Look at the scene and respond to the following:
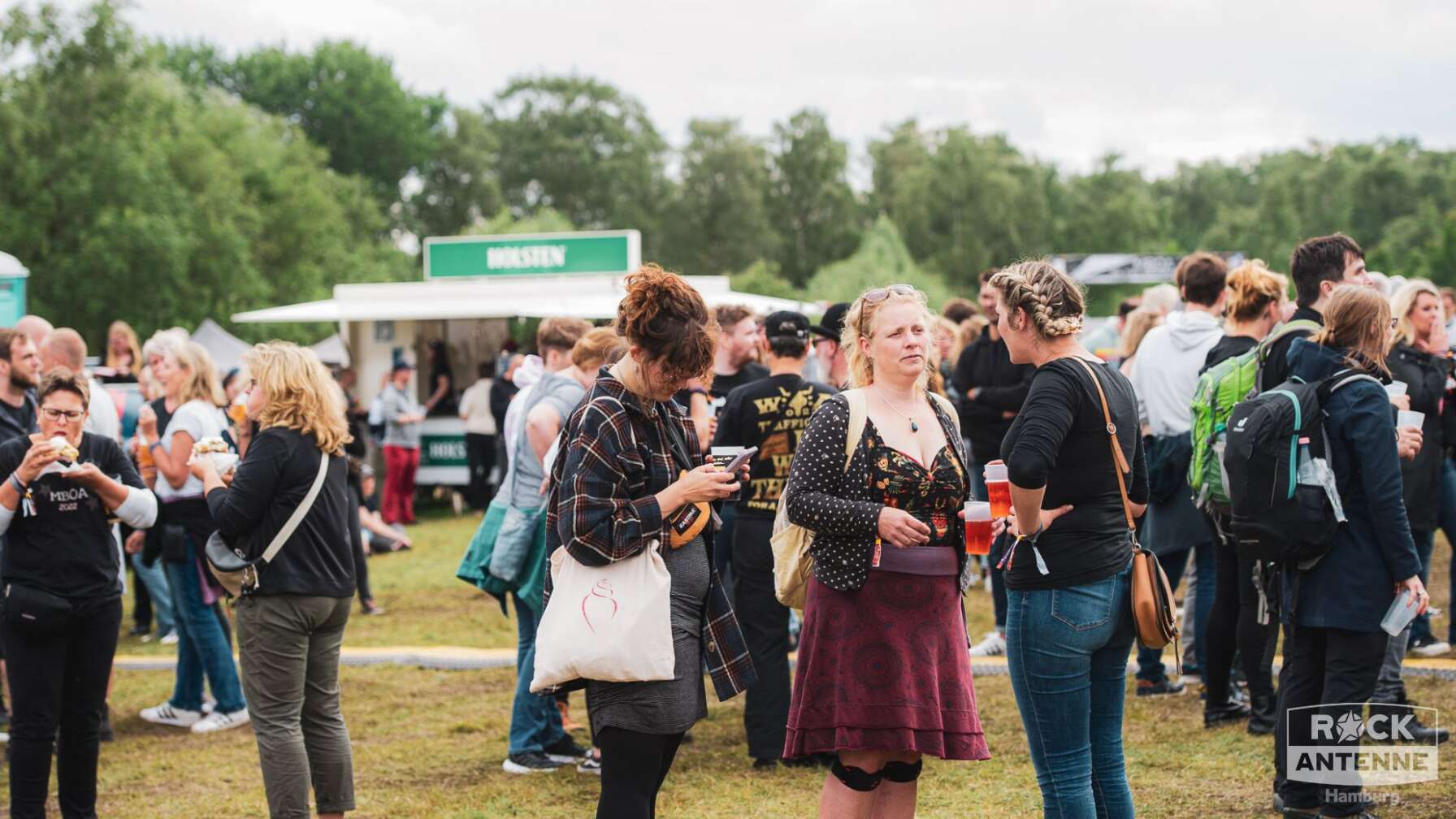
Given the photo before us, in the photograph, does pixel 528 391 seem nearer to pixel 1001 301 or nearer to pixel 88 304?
pixel 1001 301

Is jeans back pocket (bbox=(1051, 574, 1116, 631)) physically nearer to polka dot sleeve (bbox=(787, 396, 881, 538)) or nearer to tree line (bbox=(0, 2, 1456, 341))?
polka dot sleeve (bbox=(787, 396, 881, 538))

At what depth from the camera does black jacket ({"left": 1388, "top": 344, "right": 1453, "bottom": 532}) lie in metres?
6.27

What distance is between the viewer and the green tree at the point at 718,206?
5947 cm

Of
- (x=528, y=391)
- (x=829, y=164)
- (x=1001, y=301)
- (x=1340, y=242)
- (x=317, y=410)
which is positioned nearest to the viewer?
(x=1001, y=301)

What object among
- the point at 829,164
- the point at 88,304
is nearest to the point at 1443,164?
the point at 829,164

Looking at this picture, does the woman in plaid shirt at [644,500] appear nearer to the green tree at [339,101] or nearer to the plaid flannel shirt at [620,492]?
the plaid flannel shirt at [620,492]

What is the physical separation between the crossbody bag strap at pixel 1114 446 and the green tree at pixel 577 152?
199 feet

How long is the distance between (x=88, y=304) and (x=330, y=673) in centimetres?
2361

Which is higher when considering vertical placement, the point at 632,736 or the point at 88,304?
the point at 88,304

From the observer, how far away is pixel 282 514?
4629mm

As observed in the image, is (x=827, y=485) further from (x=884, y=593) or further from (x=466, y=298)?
(x=466, y=298)

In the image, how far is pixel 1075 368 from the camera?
3.65 metres

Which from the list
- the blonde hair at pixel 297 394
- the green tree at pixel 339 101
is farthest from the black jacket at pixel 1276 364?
the green tree at pixel 339 101

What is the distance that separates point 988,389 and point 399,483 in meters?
9.27
